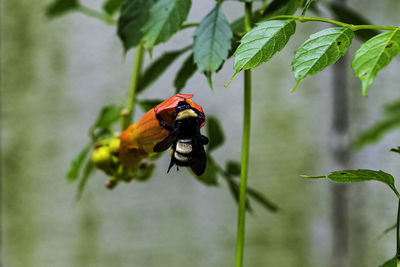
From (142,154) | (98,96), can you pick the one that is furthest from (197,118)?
(98,96)

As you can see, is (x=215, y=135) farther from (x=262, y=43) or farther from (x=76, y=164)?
(x=262, y=43)

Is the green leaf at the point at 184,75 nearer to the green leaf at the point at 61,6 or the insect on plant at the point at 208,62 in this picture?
the insect on plant at the point at 208,62

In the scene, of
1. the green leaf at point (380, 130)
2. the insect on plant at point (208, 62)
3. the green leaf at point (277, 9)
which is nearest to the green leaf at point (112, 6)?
the insect on plant at point (208, 62)

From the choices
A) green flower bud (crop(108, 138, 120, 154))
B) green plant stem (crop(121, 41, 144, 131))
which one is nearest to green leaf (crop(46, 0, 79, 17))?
green plant stem (crop(121, 41, 144, 131))

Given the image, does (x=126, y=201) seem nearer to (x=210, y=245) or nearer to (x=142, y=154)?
(x=210, y=245)

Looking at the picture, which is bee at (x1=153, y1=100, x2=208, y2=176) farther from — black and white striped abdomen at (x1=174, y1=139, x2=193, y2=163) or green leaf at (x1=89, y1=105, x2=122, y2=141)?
green leaf at (x1=89, y1=105, x2=122, y2=141)

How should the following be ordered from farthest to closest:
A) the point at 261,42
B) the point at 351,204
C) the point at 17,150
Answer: the point at 17,150 → the point at 351,204 → the point at 261,42

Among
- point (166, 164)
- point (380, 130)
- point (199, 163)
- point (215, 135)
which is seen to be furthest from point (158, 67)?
point (166, 164)
